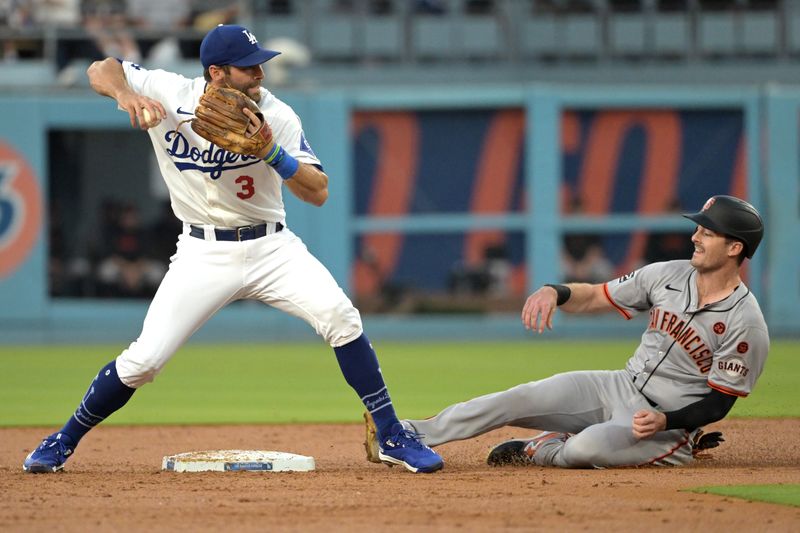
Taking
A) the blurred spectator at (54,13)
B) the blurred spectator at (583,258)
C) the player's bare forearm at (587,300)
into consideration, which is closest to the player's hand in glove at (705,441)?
the player's bare forearm at (587,300)

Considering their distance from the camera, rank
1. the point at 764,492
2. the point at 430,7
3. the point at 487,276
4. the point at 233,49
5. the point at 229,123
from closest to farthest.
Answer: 1. the point at 764,492
2. the point at 229,123
3. the point at 233,49
4. the point at 487,276
5. the point at 430,7

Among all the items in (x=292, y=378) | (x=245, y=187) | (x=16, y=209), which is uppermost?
(x=245, y=187)

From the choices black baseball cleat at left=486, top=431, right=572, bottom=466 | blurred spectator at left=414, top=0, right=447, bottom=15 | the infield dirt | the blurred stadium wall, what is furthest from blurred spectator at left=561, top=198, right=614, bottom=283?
black baseball cleat at left=486, top=431, right=572, bottom=466

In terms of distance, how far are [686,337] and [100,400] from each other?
243 cm

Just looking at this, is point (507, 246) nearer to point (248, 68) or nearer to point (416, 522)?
point (248, 68)

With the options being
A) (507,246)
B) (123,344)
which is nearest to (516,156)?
(507,246)

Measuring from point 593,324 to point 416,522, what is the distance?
11.7m

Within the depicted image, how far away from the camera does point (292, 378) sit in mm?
10727

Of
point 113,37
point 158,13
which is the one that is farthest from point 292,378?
point 158,13

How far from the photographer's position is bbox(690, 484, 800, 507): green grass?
14.7 ft

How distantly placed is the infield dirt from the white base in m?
Answer: 0.07

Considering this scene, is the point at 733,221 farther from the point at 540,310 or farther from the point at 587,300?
the point at 540,310

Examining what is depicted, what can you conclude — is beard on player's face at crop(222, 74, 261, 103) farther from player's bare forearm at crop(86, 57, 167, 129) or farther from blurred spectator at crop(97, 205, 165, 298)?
blurred spectator at crop(97, 205, 165, 298)

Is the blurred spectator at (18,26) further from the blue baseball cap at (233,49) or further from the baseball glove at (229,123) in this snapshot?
the baseball glove at (229,123)
